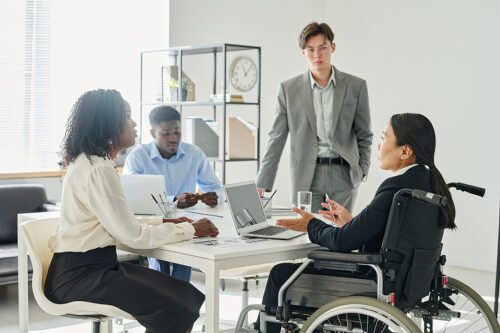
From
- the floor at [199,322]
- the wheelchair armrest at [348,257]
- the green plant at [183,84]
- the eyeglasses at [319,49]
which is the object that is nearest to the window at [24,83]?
the green plant at [183,84]

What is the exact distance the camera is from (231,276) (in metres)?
3.49

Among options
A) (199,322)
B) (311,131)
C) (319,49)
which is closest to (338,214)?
(311,131)

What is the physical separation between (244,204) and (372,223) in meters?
0.60

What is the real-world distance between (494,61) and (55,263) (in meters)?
4.27

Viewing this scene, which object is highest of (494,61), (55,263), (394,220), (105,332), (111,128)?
(494,61)

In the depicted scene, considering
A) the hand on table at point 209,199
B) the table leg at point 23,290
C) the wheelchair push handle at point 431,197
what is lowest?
the table leg at point 23,290

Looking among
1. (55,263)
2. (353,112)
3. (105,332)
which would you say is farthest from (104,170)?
(353,112)

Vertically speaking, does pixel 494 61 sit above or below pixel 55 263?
above

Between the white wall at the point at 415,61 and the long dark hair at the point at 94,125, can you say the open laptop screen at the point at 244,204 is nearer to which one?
the long dark hair at the point at 94,125

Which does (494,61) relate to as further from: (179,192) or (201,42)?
(179,192)

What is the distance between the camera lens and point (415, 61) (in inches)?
248

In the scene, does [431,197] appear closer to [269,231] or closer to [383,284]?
[383,284]

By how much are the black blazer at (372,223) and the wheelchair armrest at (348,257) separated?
0.06m

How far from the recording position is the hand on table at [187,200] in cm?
360
